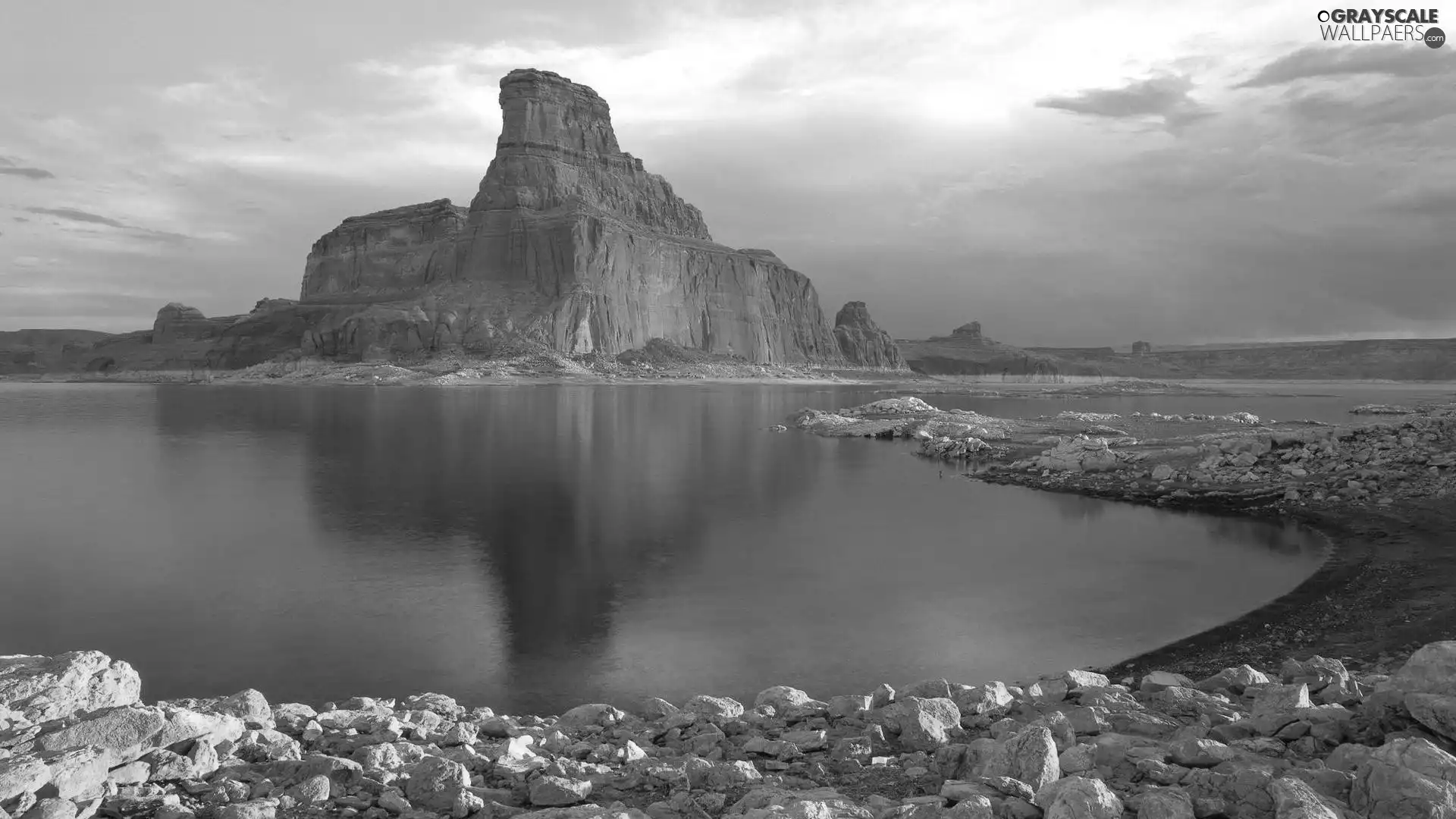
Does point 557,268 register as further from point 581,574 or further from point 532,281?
point 581,574

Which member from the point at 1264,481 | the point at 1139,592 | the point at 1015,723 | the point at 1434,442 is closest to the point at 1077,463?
the point at 1264,481

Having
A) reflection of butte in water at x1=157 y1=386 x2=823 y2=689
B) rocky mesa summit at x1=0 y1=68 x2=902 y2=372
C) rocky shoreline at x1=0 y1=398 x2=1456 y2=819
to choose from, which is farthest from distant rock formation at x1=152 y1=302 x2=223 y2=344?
rocky shoreline at x1=0 y1=398 x2=1456 y2=819

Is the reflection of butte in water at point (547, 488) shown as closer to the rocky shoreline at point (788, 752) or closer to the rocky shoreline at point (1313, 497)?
the rocky shoreline at point (788, 752)

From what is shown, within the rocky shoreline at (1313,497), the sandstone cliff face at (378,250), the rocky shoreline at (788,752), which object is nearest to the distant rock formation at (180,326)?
the sandstone cliff face at (378,250)

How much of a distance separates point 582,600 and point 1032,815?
30.5 ft

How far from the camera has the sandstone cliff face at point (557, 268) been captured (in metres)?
131

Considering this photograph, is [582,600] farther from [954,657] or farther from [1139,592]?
[1139,592]

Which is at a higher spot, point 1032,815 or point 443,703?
point 1032,815

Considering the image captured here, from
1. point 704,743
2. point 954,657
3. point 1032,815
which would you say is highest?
point 1032,815

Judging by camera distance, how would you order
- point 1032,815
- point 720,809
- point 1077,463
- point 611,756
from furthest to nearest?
point 1077,463 < point 611,756 < point 720,809 < point 1032,815

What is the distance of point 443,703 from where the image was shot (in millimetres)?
7930

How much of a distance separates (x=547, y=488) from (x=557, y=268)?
119944 mm

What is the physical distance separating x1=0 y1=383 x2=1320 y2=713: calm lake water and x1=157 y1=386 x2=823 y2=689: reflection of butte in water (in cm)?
12

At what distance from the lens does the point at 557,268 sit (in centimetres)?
13838
